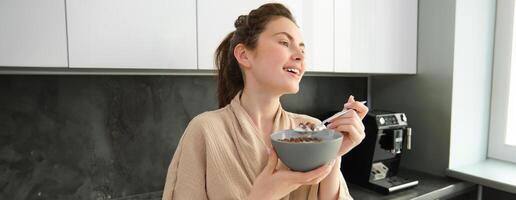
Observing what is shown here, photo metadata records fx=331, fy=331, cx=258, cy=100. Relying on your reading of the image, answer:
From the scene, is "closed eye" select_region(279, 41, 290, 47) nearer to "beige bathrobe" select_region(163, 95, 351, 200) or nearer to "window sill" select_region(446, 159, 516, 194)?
"beige bathrobe" select_region(163, 95, 351, 200)

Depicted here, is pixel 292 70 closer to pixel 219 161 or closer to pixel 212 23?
pixel 219 161

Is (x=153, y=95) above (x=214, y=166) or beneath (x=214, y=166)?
above

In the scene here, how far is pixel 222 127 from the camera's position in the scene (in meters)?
0.82

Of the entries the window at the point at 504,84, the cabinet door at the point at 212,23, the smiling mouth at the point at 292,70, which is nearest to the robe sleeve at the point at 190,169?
the smiling mouth at the point at 292,70

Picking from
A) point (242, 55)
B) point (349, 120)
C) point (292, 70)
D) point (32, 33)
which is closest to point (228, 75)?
point (242, 55)

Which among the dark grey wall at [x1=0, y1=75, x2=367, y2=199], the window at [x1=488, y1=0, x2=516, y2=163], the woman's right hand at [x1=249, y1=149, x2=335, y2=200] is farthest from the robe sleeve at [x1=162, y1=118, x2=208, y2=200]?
the window at [x1=488, y1=0, x2=516, y2=163]

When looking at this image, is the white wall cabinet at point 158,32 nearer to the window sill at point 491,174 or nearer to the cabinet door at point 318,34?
the cabinet door at point 318,34

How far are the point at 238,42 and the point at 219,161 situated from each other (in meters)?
0.31

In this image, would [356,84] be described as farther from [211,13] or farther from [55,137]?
[55,137]

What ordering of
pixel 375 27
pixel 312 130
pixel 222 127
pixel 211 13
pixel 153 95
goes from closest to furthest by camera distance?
pixel 312 130
pixel 222 127
pixel 211 13
pixel 153 95
pixel 375 27

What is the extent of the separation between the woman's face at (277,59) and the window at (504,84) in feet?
4.74

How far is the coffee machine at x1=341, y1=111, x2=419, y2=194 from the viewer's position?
1462 mm

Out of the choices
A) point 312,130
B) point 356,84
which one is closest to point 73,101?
point 312,130

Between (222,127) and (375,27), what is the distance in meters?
1.06
